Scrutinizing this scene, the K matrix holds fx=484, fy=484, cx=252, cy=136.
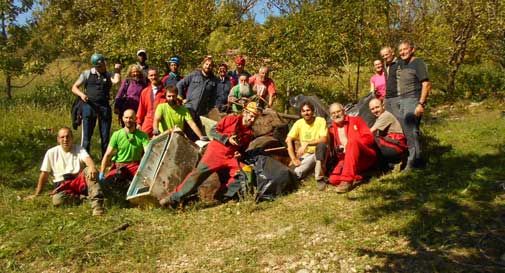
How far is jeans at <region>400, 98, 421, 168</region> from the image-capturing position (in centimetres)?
600

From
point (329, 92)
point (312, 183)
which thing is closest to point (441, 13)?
point (329, 92)

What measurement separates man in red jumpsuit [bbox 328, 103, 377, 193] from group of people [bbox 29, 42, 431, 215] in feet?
0.04

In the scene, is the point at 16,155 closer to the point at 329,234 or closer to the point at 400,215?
the point at 329,234

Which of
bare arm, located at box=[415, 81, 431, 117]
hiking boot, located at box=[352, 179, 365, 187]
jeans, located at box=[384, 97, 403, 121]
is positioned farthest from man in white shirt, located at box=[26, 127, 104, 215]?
bare arm, located at box=[415, 81, 431, 117]

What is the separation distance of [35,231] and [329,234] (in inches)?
125

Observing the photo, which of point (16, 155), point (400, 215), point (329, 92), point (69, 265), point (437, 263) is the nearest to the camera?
point (437, 263)

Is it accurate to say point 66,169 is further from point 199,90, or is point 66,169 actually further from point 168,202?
point 199,90

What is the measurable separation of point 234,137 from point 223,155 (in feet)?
0.90

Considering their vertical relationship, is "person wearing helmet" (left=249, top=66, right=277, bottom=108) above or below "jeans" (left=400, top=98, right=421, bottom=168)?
above

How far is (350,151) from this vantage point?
5.79m

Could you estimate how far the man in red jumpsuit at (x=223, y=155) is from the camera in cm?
584

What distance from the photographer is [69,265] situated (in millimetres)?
4621

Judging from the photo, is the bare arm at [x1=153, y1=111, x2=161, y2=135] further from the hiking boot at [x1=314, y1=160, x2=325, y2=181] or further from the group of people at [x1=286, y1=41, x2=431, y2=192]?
the hiking boot at [x1=314, y1=160, x2=325, y2=181]

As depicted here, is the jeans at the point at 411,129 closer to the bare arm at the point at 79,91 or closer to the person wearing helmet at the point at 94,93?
the person wearing helmet at the point at 94,93
